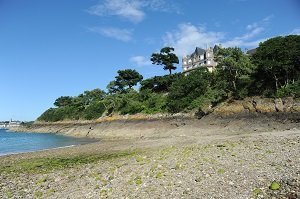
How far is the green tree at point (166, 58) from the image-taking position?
74.0m

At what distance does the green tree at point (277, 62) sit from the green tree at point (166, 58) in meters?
34.2

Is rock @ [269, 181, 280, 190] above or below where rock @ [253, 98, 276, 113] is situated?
below

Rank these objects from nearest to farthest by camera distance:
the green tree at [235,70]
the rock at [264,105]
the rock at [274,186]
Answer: the rock at [274,186] < the rock at [264,105] < the green tree at [235,70]

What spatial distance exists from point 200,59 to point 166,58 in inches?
1135

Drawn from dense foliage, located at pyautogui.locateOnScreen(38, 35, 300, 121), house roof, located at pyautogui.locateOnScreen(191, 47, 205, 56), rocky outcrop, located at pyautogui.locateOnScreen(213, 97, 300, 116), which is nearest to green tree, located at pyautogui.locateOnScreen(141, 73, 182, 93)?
dense foliage, located at pyautogui.locateOnScreen(38, 35, 300, 121)

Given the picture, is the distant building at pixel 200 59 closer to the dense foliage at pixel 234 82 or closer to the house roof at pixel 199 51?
the house roof at pixel 199 51

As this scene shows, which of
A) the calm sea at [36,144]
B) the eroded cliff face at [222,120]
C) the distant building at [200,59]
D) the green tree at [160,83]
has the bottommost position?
the calm sea at [36,144]

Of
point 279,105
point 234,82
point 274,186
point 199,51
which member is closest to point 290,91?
point 279,105

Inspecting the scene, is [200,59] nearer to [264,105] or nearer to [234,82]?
[234,82]

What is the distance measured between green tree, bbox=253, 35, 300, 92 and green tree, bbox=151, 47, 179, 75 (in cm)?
3423

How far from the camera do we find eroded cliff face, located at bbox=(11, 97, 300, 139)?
103 ft

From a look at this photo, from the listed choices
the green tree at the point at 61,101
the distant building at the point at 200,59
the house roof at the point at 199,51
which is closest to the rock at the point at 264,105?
the distant building at the point at 200,59

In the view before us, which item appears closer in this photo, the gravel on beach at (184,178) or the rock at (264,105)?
the gravel on beach at (184,178)

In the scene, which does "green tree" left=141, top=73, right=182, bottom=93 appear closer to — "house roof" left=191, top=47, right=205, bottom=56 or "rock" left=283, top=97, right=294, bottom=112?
"house roof" left=191, top=47, right=205, bottom=56
